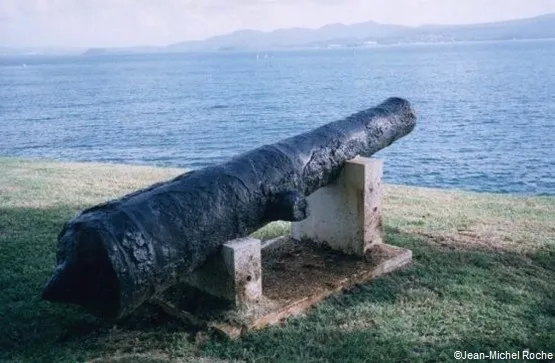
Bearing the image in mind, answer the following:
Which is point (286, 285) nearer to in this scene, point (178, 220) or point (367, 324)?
point (367, 324)

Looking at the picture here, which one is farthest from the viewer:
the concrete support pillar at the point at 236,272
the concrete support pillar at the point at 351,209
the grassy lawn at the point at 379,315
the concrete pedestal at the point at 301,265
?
the concrete support pillar at the point at 351,209

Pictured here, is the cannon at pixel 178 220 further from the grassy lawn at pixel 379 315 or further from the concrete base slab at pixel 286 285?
the grassy lawn at pixel 379 315

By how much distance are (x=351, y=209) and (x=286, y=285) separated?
1.44 metres

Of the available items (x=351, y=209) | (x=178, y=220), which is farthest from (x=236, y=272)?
(x=351, y=209)

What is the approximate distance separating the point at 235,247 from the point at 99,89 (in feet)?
296

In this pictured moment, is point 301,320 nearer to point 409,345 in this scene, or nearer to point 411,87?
point 409,345

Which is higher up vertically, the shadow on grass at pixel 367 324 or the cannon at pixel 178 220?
the cannon at pixel 178 220

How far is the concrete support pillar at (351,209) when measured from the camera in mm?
7699

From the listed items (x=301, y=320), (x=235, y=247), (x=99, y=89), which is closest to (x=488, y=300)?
(x=301, y=320)

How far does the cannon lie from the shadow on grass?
95 centimetres

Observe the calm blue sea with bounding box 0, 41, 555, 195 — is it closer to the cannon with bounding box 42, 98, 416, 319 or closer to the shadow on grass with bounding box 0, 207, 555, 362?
the shadow on grass with bounding box 0, 207, 555, 362

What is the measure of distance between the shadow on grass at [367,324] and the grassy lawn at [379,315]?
12 millimetres

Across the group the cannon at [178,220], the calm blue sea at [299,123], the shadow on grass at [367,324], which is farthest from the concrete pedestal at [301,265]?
the calm blue sea at [299,123]

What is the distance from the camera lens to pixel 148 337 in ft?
19.8
